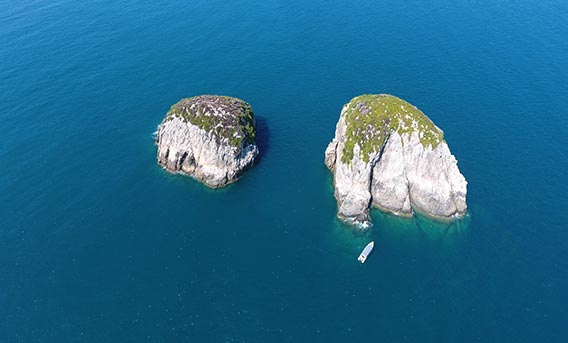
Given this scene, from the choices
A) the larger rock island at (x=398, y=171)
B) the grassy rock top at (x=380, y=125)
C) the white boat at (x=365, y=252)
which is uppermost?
the grassy rock top at (x=380, y=125)

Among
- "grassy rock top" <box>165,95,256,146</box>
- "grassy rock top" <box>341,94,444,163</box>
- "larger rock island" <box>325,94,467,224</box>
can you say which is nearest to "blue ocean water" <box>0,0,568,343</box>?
"larger rock island" <box>325,94,467,224</box>

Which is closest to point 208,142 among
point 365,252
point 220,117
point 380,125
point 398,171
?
point 220,117

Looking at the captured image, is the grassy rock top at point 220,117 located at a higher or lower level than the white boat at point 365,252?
higher

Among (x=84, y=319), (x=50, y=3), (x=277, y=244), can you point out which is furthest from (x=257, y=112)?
(x=50, y=3)

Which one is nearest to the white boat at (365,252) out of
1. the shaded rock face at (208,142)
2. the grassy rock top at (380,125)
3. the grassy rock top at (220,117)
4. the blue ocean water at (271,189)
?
the blue ocean water at (271,189)

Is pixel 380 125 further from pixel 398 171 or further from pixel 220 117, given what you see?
pixel 220 117

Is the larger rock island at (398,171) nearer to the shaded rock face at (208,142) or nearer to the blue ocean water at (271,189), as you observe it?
the blue ocean water at (271,189)
